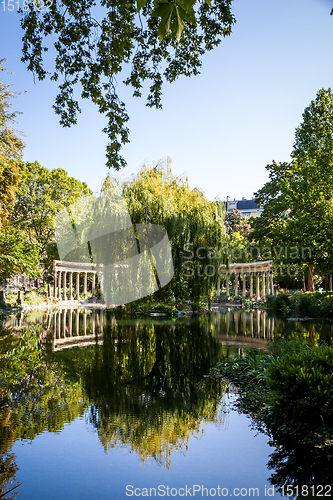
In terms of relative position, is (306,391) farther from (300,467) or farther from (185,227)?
(185,227)

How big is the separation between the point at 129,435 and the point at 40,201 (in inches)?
1348

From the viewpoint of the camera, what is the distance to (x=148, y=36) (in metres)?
6.69


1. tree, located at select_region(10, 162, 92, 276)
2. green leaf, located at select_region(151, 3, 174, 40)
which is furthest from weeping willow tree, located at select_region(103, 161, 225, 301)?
tree, located at select_region(10, 162, 92, 276)

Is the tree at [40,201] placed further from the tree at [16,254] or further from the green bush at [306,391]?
the green bush at [306,391]

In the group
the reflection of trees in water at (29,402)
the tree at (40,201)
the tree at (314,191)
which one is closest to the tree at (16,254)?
the reflection of trees in water at (29,402)

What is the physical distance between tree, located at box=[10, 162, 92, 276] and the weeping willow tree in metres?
17.2

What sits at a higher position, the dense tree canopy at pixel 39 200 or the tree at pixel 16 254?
the dense tree canopy at pixel 39 200

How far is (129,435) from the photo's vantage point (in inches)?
177

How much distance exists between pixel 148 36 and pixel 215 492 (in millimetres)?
6997

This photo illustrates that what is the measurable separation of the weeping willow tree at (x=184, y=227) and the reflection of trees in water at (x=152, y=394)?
794cm

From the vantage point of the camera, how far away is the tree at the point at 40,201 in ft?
116

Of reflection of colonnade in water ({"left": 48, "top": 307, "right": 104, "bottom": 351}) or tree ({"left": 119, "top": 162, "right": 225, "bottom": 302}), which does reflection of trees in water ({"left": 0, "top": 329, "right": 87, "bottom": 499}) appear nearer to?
reflection of colonnade in water ({"left": 48, "top": 307, "right": 104, "bottom": 351})

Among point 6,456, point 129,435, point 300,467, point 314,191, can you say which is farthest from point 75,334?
point 314,191

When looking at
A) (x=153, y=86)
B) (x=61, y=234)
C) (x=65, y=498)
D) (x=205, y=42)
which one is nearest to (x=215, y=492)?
(x=65, y=498)
